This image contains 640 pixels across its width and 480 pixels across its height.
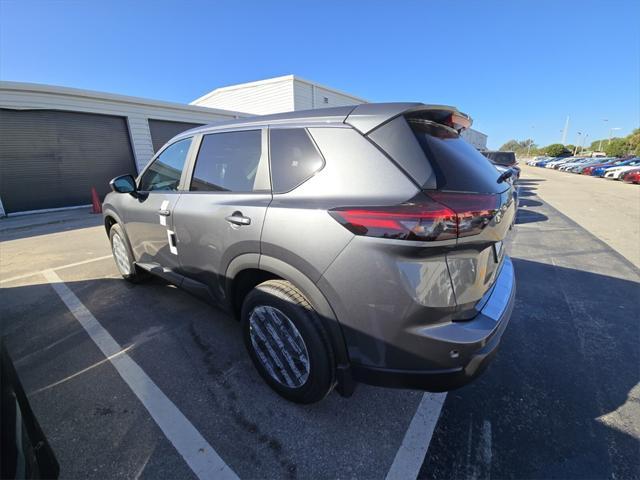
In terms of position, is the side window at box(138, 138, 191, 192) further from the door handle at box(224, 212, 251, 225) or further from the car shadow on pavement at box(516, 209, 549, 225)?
the car shadow on pavement at box(516, 209, 549, 225)

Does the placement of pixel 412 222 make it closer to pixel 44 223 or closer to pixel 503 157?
pixel 44 223

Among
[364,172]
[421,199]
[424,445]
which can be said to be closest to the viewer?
[421,199]

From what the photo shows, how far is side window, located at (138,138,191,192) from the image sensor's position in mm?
2805

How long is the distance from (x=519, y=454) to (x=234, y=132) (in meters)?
2.85

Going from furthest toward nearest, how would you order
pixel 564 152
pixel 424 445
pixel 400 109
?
pixel 564 152 < pixel 424 445 < pixel 400 109

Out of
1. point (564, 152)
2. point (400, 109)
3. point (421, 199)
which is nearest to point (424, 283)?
point (421, 199)

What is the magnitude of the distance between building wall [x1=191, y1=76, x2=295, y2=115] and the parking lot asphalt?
16779 mm

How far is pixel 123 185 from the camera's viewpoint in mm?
3152

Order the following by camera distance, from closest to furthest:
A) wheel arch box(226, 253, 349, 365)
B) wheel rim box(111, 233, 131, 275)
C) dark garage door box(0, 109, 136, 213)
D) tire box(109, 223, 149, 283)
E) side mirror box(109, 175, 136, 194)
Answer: wheel arch box(226, 253, 349, 365) < side mirror box(109, 175, 136, 194) < tire box(109, 223, 149, 283) < wheel rim box(111, 233, 131, 275) < dark garage door box(0, 109, 136, 213)

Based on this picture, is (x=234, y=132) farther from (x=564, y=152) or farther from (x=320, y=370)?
(x=564, y=152)

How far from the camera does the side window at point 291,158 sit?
1.75 meters

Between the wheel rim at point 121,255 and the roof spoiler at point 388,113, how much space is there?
11.1 ft

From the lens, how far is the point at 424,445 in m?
1.76

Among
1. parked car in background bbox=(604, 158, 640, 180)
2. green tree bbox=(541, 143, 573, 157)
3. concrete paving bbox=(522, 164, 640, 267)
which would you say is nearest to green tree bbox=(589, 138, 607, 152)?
green tree bbox=(541, 143, 573, 157)
